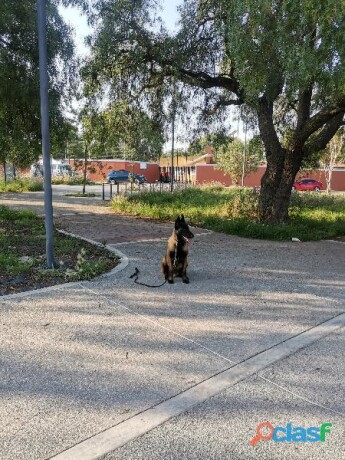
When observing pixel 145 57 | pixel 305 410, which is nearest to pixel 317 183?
pixel 145 57

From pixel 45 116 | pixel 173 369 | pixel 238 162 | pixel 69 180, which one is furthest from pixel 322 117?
pixel 69 180

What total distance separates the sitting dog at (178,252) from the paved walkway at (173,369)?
23 centimetres

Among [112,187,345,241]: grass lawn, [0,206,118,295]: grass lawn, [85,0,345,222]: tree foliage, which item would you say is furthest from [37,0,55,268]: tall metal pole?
[112,187,345,241]: grass lawn

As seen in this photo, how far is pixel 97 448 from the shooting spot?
7.72ft

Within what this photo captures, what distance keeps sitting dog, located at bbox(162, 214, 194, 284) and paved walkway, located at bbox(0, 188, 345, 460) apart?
9.1 inches

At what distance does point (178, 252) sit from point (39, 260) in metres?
2.41

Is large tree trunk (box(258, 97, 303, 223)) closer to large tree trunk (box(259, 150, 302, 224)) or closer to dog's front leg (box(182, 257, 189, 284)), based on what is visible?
large tree trunk (box(259, 150, 302, 224))

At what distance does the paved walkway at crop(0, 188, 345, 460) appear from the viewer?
2.44 meters

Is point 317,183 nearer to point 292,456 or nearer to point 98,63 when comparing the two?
point 98,63

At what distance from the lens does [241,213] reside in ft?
42.3

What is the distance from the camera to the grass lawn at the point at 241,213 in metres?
10.4

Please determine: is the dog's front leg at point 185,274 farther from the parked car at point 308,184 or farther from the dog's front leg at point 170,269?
the parked car at point 308,184

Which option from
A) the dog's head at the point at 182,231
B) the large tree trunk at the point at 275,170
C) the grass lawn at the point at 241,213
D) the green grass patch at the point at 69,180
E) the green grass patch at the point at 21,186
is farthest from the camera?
the green grass patch at the point at 69,180

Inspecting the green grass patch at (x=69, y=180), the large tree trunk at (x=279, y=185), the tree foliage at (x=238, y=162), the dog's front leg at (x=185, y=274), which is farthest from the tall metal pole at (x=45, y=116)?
the green grass patch at (x=69, y=180)
